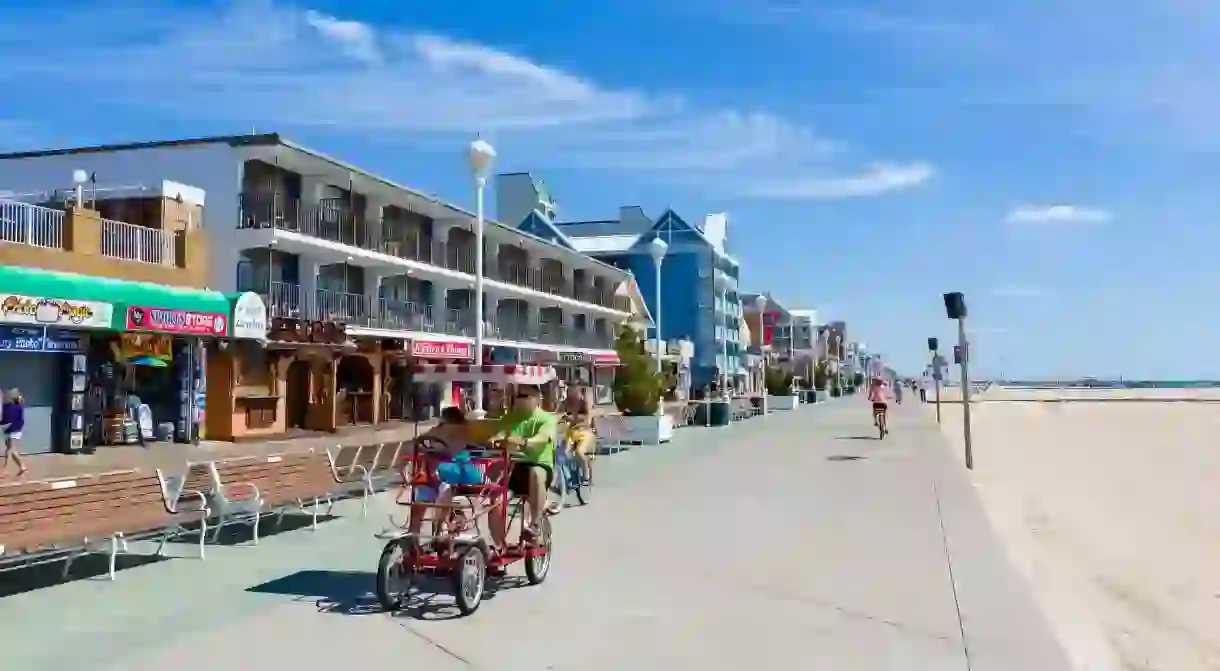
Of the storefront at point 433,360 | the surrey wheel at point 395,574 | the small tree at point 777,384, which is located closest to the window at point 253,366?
the storefront at point 433,360

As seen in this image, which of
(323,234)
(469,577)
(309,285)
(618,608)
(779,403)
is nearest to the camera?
(469,577)

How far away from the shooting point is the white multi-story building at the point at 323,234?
2800 cm

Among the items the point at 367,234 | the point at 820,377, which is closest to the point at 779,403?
the point at 367,234

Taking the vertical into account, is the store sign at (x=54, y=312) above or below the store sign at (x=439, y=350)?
above

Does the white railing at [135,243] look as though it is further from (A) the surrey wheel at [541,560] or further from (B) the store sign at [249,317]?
(A) the surrey wheel at [541,560]

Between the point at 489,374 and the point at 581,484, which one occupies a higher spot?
the point at 489,374

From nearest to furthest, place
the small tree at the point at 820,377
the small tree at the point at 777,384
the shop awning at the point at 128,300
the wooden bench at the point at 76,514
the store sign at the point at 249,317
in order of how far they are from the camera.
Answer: the wooden bench at the point at 76,514 < the shop awning at the point at 128,300 < the store sign at the point at 249,317 < the small tree at the point at 777,384 < the small tree at the point at 820,377

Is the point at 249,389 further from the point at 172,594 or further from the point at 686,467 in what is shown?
the point at 172,594

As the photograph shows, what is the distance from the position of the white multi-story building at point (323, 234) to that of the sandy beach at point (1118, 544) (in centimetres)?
1649

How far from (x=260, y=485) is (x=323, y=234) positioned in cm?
2230

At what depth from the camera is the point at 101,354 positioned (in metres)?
23.8

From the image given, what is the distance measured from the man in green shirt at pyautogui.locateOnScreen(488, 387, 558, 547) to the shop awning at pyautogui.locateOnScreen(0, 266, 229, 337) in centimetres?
Result: 1561

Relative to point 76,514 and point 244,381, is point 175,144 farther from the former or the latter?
point 76,514

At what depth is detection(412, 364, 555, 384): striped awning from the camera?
7871 mm
